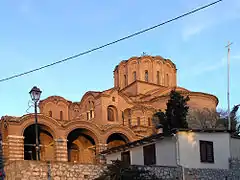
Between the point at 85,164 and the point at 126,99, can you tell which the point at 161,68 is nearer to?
the point at 126,99

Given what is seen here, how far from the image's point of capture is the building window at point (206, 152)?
24359 mm

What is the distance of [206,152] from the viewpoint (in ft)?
80.5

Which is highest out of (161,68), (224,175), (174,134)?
(161,68)

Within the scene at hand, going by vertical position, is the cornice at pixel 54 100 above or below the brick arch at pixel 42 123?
above

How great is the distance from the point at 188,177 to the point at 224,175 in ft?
8.66

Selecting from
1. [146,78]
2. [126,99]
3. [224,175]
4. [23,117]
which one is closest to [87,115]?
[126,99]

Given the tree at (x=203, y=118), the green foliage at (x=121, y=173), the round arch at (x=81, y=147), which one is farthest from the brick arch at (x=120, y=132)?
the green foliage at (x=121, y=173)

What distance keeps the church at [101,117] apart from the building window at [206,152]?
2083 cm

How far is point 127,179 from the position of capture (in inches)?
814

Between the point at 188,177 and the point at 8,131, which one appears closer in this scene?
the point at 188,177

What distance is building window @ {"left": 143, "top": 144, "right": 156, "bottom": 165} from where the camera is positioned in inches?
985

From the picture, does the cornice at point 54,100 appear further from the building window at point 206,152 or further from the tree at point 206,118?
the building window at point 206,152

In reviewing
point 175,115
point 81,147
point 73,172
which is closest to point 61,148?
point 81,147

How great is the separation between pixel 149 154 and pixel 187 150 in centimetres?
244
